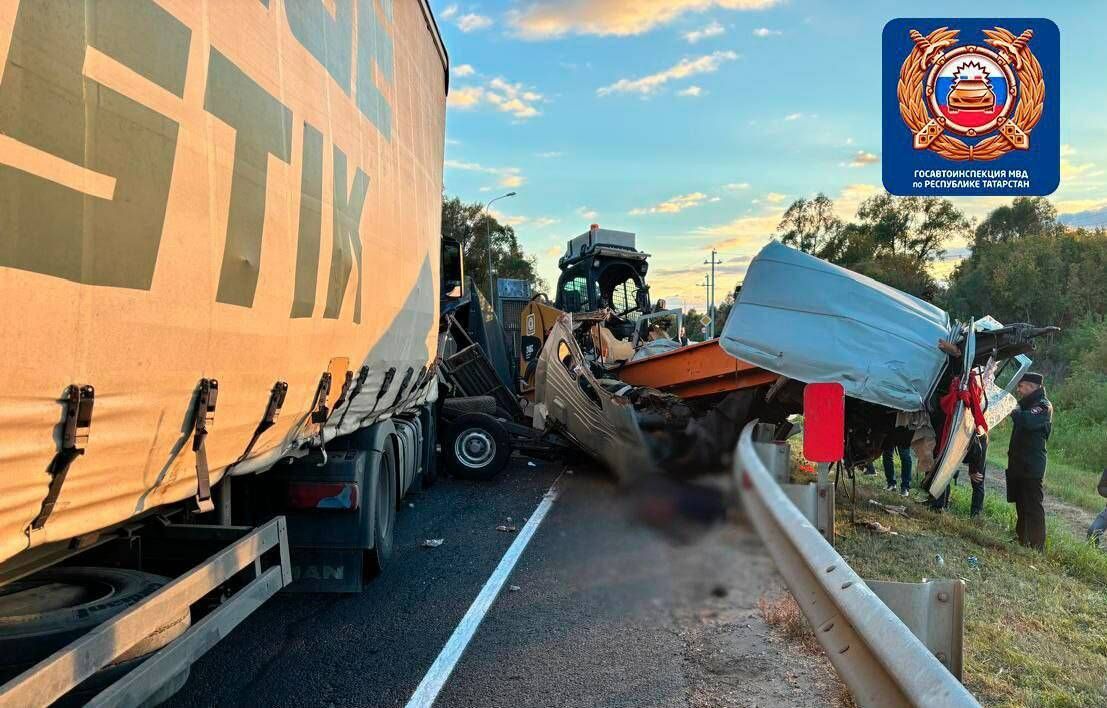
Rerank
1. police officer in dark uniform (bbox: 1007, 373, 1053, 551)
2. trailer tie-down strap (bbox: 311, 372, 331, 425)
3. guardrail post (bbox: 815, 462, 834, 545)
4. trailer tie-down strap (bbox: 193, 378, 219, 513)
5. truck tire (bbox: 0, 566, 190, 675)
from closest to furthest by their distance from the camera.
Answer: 1. truck tire (bbox: 0, 566, 190, 675)
2. trailer tie-down strap (bbox: 193, 378, 219, 513)
3. trailer tie-down strap (bbox: 311, 372, 331, 425)
4. guardrail post (bbox: 815, 462, 834, 545)
5. police officer in dark uniform (bbox: 1007, 373, 1053, 551)

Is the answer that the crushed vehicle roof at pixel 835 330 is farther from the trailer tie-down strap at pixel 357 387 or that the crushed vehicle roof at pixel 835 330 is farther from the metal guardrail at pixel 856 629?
the trailer tie-down strap at pixel 357 387

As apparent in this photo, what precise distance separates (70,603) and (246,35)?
219 cm

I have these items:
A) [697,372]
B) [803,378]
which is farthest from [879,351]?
[697,372]

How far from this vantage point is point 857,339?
6754 millimetres

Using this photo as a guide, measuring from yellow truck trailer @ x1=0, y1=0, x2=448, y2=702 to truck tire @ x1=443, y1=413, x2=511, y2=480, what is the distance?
15.1ft

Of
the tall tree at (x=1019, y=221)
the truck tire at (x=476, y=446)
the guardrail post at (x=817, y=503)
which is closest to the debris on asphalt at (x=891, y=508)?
the guardrail post at (x=817, y=503)

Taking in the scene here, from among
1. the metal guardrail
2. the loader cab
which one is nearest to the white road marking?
the metal guardrail

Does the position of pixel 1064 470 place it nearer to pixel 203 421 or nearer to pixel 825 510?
pixel 825 510

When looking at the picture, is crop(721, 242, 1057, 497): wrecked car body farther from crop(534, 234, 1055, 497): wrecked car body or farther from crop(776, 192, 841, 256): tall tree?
crop(776, 192, 841, 256): tall tree

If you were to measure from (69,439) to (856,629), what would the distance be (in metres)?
2.48

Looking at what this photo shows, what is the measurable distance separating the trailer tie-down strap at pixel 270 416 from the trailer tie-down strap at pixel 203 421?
1.23 ft

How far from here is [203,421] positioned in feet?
8.87

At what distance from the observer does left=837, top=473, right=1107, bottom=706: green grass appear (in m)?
3.64

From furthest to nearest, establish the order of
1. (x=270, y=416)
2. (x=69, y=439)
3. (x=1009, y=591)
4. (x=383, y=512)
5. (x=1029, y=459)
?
(x=1029, y=459) → (x=383, y=512) → (x=1009, y=591) → (x=270, y=416) → (x=69, y=439)
